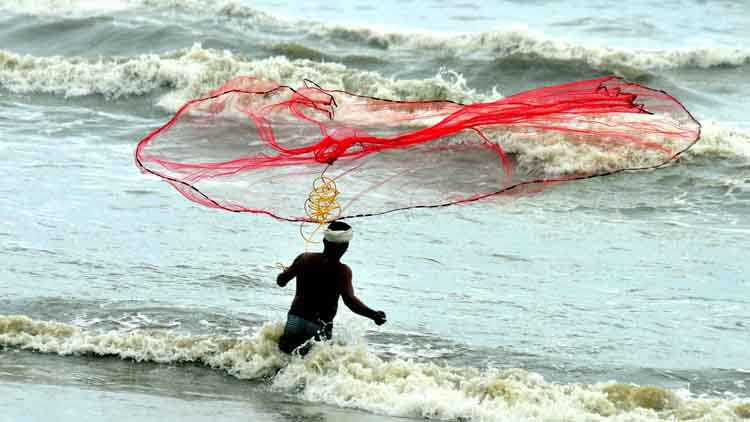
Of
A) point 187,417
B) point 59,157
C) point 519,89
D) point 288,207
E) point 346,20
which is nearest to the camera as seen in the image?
point 187,417

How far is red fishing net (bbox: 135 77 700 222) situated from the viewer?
733 cm

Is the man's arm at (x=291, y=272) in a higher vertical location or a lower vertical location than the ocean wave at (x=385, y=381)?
higher

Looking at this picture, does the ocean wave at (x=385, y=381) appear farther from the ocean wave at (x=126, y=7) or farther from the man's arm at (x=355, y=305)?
the ocean wave at (x=126, y=7)

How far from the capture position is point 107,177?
13.7 meters

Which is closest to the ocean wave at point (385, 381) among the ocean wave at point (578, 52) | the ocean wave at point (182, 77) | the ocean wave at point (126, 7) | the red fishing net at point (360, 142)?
the red fishing net at point (360, 142)

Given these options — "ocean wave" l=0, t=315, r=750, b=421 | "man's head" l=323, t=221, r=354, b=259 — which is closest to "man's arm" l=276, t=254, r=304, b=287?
"man's head" l=323, t=221, r=354, b=259

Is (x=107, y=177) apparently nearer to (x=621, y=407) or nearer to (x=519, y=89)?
(x=621, y=407)

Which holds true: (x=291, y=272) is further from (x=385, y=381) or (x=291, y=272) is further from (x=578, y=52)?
(x=578, y=52)

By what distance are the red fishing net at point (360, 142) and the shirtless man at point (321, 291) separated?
27 cm

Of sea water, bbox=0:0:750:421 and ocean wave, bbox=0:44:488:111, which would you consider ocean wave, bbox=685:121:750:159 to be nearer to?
sea water, bbox=0:0:750:421

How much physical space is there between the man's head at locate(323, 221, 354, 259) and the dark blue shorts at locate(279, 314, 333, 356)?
1.84ft

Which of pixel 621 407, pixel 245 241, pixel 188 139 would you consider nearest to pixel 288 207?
pixel 188 139

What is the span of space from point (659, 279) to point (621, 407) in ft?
10.2

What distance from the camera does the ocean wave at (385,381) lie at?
718 centimetres
